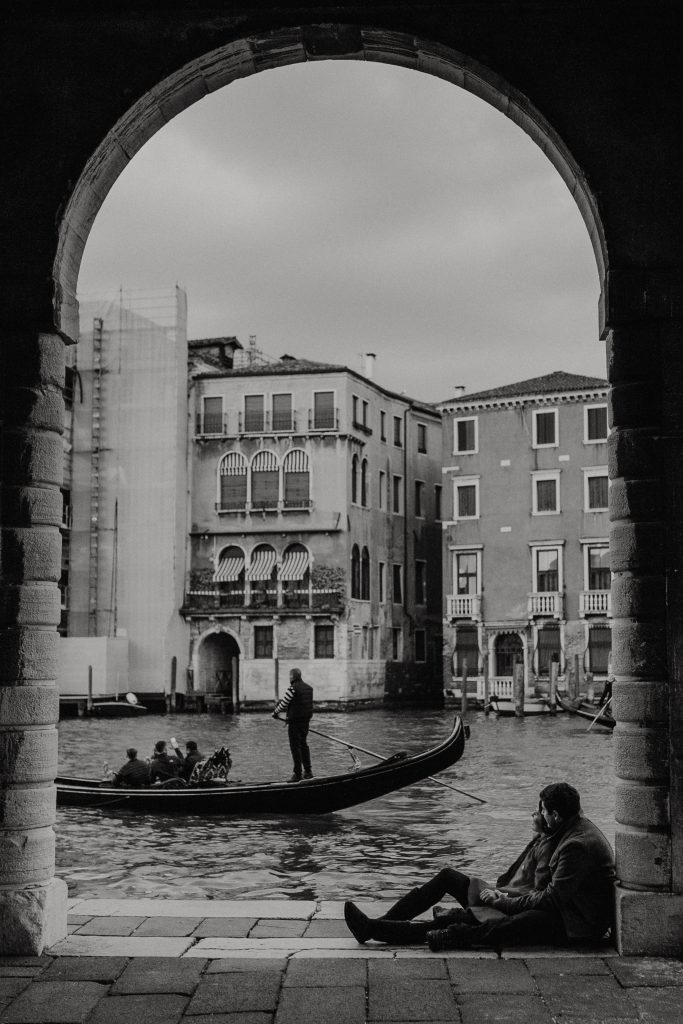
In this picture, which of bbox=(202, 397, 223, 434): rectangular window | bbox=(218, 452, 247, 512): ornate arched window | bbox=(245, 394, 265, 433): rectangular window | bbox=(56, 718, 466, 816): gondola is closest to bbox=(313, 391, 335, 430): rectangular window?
bbox=(245, 394, 265, 433): rectangular window

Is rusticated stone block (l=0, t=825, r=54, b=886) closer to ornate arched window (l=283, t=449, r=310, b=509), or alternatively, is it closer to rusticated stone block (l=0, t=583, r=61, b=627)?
rusticated stone block (l=0, t=583, r=61, b=627)

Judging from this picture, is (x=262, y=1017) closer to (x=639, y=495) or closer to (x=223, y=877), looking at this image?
(x=639, y=495)

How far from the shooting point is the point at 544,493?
35.1 m

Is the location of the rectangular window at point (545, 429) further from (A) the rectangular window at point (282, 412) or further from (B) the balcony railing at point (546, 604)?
(A) the rectangular window at point (282, 412)

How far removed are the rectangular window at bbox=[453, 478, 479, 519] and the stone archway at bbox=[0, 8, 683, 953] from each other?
3089 centimetres

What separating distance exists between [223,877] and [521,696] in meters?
23.5

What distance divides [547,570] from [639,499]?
30.3 metres

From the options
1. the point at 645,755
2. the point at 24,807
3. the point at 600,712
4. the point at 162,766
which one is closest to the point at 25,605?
the point at 24,807

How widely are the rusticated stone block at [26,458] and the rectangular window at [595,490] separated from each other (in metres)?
30.4

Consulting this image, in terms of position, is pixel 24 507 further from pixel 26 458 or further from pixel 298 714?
pixel 298 714

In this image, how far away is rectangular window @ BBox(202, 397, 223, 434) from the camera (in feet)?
121

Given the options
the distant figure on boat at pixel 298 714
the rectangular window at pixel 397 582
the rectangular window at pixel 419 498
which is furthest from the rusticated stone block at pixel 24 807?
the rectangular window at pixel 419 498

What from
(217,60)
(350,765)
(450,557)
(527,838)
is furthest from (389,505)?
(217,60)

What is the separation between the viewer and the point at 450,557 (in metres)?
36.1
